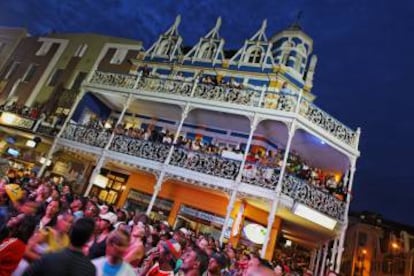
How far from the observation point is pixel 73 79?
977 inches

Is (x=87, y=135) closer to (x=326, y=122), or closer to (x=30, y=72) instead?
(x=326, y=122)

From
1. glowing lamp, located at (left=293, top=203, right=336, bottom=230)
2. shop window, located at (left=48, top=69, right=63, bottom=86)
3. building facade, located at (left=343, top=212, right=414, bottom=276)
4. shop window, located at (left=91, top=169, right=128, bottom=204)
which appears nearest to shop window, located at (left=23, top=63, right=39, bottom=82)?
shop window, located at (left=48, top=69, right=63, bottom=86)

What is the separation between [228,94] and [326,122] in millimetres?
4674

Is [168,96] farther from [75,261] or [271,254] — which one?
[75,261]

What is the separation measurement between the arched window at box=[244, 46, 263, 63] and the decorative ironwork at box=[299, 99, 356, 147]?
6606 millimetres

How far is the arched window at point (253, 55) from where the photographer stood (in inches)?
798

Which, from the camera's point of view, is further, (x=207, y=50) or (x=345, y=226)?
(x=207, y=50)

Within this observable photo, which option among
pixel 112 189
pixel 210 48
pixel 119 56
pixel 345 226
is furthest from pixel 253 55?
pixel 112 189

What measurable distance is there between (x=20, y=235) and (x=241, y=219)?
521 inches

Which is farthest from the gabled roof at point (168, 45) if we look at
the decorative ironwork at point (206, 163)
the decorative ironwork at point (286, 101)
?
the decorative ironwork at point (286, 101)

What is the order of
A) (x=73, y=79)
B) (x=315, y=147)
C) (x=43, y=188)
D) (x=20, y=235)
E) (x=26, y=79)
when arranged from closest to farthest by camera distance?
(x=20, y=235) → (x=43, y=188) → (x=315, y=147) → (x=73, y=79) → (x=26, y=79)

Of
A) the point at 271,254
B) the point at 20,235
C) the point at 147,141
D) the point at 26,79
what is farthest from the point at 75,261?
the point at 26,79

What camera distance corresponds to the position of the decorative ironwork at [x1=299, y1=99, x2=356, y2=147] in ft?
47.8

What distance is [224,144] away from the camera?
1833 cm
